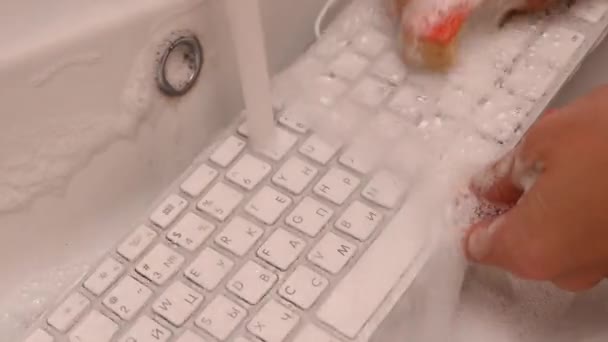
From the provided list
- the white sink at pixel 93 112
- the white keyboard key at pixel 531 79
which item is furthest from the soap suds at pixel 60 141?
the white keyboard key at pixel 531 79

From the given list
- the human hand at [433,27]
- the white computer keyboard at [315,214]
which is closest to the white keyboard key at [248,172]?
the white computer keyboard at [315,214]

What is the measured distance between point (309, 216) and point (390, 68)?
4.4 inches

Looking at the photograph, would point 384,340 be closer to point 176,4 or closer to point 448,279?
point 448,279

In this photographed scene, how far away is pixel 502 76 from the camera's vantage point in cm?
45

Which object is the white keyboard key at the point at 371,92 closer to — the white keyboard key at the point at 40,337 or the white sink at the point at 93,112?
the white sink at the point at 93,112

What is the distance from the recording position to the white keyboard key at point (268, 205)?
40 centimetres

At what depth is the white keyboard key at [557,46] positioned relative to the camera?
1.47ft

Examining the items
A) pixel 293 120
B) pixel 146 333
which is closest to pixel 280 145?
pixel 293 120

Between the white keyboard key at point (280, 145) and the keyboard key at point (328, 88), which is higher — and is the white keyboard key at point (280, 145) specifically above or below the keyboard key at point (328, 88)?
below

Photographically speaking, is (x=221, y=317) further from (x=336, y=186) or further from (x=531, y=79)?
(x=531, y=79)

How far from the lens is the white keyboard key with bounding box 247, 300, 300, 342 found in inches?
14.1

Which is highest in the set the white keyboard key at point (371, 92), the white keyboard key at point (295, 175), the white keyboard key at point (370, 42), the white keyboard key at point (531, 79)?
the white keyboard key at point (531, 79)

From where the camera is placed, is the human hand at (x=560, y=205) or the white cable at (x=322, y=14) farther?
the white cable at (x=322, y=14)

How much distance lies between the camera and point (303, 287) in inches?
14.6
